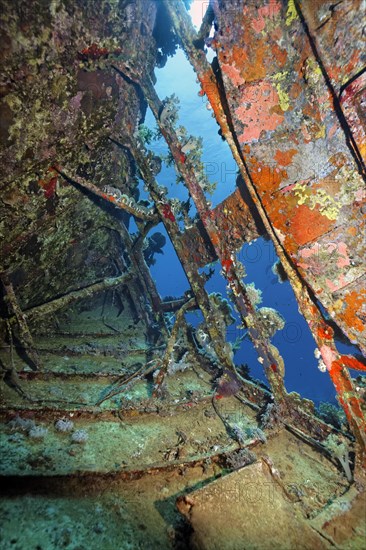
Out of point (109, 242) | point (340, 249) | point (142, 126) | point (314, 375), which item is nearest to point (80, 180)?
point (142, 126)

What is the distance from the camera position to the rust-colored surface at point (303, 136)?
93.5 inches

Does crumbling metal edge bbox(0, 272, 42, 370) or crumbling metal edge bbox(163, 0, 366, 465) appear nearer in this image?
crumbling metal edge bbox(163, 0, 366, 465)

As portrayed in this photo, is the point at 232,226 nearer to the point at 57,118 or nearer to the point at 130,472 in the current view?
the point at 57,118

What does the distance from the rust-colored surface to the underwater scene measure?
0.05 feet

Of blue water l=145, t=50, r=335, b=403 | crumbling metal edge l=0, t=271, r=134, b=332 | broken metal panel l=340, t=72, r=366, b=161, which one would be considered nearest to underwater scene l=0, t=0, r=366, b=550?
broken metal panel l=340, t=72, r=366, b=161

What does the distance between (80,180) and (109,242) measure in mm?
3081

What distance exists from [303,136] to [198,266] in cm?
240

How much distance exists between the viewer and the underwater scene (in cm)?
236

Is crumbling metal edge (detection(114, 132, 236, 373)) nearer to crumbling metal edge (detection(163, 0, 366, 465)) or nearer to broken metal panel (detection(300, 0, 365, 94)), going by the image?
crumbling metal edge (detection(163, 0, 366, 465))

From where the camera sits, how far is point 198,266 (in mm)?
4559

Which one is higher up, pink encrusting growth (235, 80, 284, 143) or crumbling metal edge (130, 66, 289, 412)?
pink encrusting growth (235, 80, 284, 143)

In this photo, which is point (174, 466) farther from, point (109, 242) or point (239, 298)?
point (109, 242)

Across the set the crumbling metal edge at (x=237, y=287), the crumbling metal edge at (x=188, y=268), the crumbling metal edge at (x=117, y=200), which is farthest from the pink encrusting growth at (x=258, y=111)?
the crumbling metal edge at (x=117, y=200)

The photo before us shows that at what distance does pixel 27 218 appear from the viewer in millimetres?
4262
